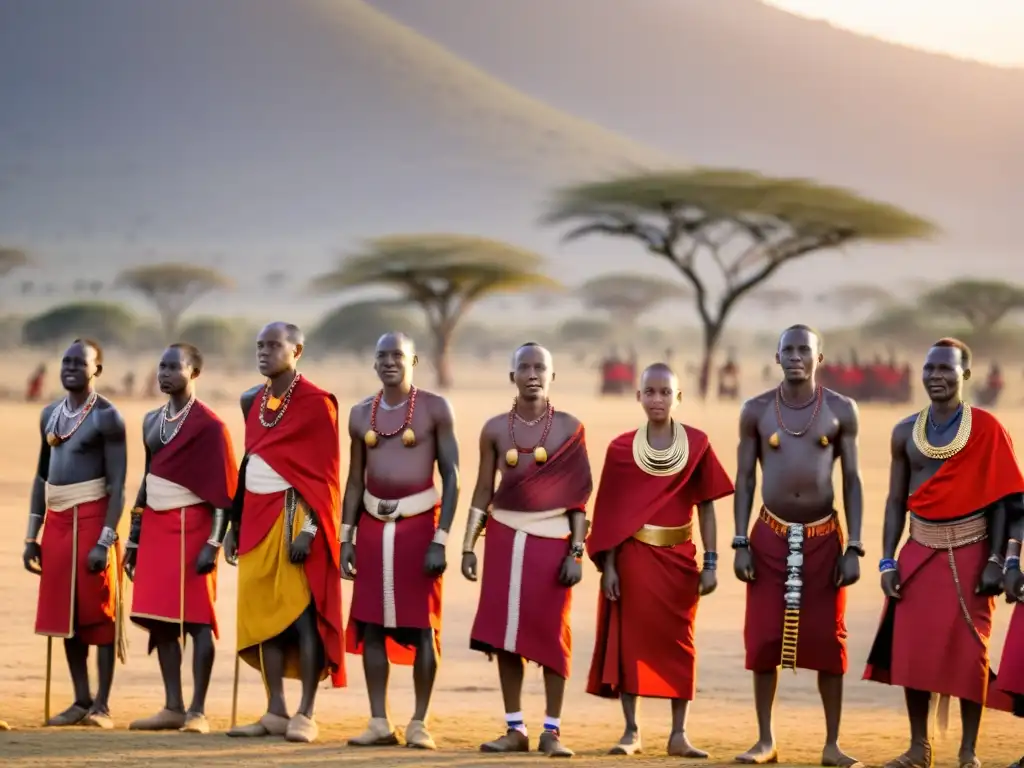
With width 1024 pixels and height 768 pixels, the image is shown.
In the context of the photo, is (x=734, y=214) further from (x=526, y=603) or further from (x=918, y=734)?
(x=918, y=734)

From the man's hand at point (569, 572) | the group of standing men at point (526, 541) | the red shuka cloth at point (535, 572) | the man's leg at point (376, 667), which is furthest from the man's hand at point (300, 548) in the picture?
the man's hand at point (569, 572)

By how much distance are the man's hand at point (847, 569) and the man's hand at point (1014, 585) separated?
2.09 ft

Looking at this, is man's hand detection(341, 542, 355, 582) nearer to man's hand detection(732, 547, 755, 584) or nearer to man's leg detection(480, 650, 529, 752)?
man's leg detection(480, 650, 529, 752)

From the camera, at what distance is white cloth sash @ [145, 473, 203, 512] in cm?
859

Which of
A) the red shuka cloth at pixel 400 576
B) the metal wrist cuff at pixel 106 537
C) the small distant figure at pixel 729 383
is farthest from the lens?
the small distant figure at pixel 729 383

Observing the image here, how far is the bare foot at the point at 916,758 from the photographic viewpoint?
7.61 metres

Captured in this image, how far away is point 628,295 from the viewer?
66.7 m

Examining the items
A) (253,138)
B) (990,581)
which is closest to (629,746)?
(990,581)

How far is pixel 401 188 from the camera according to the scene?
93.2 metres

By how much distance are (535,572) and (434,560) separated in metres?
0.47

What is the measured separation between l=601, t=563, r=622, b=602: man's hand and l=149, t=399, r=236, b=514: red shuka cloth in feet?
6.12

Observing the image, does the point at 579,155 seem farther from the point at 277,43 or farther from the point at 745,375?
the point at 745,375

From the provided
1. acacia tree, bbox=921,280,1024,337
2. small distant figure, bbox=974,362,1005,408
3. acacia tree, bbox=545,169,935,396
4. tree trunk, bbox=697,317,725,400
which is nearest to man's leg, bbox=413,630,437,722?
tree trunk, bbox=697,317,725,400

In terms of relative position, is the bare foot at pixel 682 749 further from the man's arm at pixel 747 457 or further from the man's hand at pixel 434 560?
the man's hand at pixel 434 560
